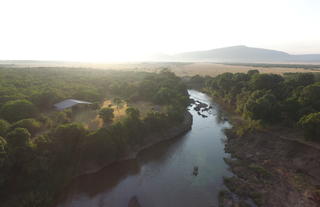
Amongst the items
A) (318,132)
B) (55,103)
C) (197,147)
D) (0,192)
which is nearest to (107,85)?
(55,103)

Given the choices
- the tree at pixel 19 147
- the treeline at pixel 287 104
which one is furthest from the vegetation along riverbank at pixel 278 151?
the tree at pixel 19 147

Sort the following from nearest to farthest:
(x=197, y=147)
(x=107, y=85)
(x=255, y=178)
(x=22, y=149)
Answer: (x=22, y=149), (x=255, y=178), (x=197, y=147), (x=107, y=85)

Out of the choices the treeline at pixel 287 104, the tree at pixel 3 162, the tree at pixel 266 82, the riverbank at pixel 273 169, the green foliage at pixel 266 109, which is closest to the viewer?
the tree at pixel 3 162

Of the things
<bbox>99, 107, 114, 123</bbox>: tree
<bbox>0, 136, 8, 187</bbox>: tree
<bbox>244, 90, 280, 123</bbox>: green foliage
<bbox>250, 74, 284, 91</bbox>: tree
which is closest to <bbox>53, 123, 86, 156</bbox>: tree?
<bbox>0, 136, 8, 187</bbox>: tree

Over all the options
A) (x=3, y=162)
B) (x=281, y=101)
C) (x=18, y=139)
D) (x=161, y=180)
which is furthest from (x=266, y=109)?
(x=3, y=162)

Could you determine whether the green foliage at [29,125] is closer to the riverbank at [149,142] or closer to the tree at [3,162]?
the tree at [3,162]

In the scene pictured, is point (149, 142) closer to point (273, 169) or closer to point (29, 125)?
point (29, 125)

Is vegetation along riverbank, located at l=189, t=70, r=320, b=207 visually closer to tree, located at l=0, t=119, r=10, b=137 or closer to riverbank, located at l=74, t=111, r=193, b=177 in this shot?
riverbank, located at l=74, t=111, r=193, b=177

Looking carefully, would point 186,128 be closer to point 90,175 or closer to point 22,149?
point 90,175
